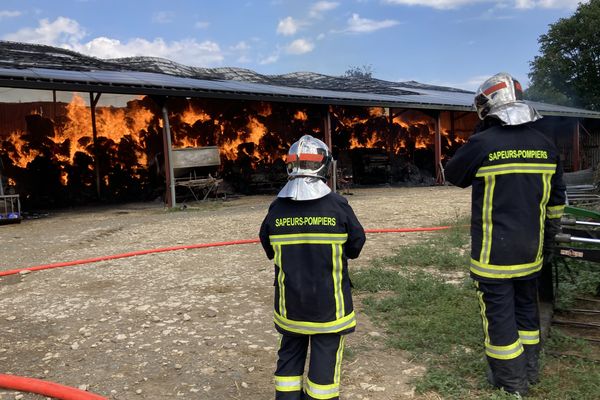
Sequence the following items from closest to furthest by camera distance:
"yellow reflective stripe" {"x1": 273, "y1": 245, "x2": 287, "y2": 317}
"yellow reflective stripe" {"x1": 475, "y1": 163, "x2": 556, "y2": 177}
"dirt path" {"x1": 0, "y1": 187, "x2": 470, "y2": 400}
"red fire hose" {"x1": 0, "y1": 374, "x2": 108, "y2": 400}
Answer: "yellow reflective stripe" {"x1": 273, "y1": 245, "x2": 287, "y2": 317}
"yellow reflective stripe" {"x1": 475, "y1": 163, "x2": 556, "y2": 177}
"red fire hose" {"x1": 0, "y1": 374, "x2": 108, "y2": 400}
"dirt path" {"x1": 0, "y1": 187, "x2": 470, "y2": 400}

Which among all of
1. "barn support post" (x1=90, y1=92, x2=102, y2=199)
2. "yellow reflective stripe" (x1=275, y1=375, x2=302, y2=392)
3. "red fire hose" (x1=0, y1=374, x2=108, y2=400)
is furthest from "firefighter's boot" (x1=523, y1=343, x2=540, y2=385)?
"barn support post" (x1=90, y1=92, x2=102, y2=199)

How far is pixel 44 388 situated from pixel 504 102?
3317mm

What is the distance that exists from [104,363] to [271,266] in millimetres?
2850

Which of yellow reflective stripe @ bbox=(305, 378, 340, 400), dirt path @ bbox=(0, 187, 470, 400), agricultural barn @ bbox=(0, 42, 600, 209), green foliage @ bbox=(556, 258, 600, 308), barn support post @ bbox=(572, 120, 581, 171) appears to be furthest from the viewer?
barn support post @ bbox=(572, 120, 581, 171)

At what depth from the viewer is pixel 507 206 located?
268 centimetres

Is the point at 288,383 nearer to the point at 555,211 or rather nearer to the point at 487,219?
the point at 487,219

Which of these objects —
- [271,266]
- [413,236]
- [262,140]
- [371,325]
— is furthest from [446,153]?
[371,325]

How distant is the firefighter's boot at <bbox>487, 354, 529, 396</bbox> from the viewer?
108 inches

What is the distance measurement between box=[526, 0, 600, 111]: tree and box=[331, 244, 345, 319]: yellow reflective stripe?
3579 cm

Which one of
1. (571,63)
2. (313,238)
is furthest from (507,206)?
(571,63)

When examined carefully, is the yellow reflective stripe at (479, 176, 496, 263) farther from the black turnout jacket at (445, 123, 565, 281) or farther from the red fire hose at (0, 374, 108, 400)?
the red fire hose at (0, 374, 108, 400)

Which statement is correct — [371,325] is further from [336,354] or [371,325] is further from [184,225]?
[184,225]

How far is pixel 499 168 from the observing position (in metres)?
2.67

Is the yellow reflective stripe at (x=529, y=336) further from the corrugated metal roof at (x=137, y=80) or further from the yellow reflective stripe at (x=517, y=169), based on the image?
the corrugated metal roof at (x=137, y=80)
